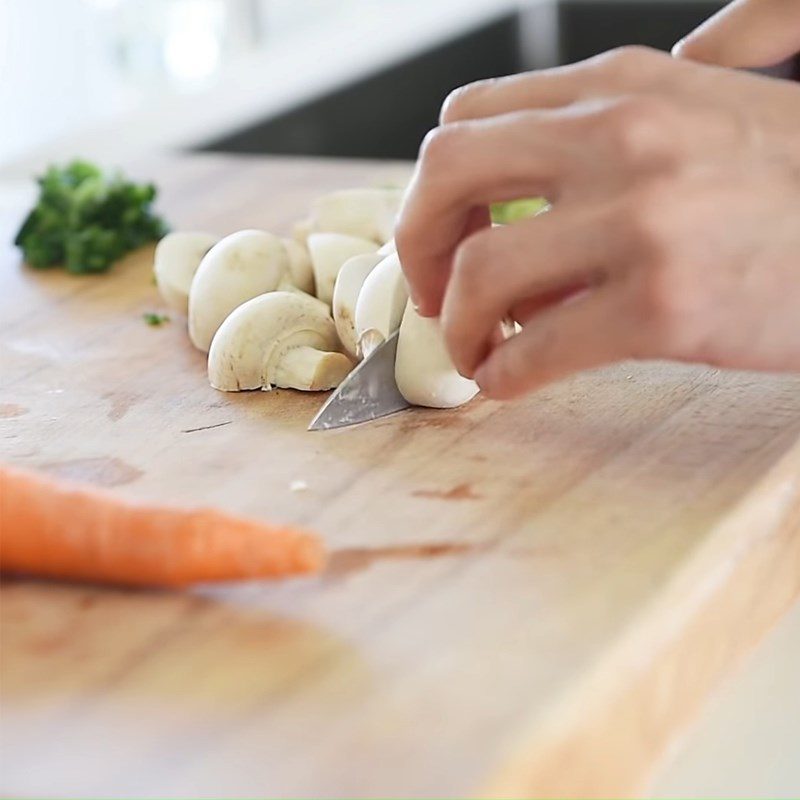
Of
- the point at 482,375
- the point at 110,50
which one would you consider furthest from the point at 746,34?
the point at 110,50

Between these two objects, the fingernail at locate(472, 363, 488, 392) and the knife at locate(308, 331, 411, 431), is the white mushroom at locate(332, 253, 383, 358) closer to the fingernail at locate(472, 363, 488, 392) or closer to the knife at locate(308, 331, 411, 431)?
the knife at locate(308, 331, 411, 431)

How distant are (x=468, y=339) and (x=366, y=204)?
476 millimetres

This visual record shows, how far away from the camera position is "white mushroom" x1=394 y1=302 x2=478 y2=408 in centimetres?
104

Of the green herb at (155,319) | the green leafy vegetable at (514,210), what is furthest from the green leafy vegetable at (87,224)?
the green leafy vegetable at (514,210)

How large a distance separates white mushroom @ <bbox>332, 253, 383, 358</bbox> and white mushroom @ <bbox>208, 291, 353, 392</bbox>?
0.05ft

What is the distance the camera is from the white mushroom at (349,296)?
1124 mm

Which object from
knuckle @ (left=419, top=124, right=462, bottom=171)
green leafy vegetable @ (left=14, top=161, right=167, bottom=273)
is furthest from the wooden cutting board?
green leafy vegetable @ (left=14, top=161, right=167, bottom=273)

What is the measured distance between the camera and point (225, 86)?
8.12 feet

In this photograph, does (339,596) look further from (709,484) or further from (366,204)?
(366,204)

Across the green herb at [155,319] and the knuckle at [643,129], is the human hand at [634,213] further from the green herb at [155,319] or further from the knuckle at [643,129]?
the green herb at [155,319]

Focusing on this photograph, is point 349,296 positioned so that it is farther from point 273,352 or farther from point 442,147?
point 442,147

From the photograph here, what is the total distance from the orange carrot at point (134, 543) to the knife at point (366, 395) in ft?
0.80

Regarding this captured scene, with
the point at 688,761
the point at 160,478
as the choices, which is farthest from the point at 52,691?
the point at 688,761

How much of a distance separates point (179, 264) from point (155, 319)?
59mm
